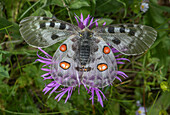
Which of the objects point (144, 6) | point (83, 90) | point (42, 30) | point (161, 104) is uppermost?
point (144, 6)

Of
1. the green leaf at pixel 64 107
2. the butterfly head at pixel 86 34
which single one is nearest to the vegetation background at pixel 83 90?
the green leaf at pixel 64 107

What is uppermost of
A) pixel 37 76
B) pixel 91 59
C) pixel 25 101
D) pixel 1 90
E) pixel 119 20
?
pixel 119 20

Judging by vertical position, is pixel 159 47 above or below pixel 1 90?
above

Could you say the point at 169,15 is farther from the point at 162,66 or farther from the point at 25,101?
the point at 25,101

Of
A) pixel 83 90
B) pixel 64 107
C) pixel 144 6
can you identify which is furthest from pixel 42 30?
pixel 144 6

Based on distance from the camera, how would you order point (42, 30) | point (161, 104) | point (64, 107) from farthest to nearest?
1. point (161, 104)
2. point (64, 107)
3. point (42, 30)

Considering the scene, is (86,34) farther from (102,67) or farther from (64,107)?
(64,107)

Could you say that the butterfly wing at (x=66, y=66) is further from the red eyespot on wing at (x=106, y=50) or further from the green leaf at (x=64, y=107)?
the green leaf at (x=64, y=107)

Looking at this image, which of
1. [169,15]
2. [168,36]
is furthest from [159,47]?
[169,15]
